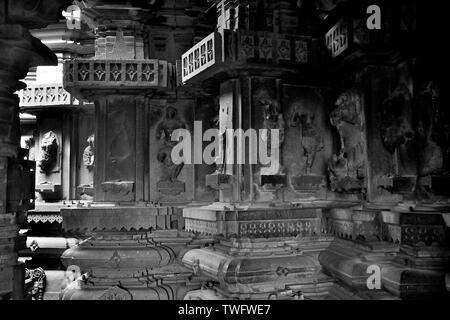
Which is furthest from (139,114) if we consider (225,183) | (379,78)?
(379,78)

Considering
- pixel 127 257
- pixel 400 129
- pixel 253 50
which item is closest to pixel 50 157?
pixel 127 257

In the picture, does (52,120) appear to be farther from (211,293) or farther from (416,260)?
(416,260)

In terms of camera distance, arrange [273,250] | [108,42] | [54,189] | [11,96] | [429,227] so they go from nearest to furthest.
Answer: [429,227], [273,250], [11,96], [108,42], [54,189]

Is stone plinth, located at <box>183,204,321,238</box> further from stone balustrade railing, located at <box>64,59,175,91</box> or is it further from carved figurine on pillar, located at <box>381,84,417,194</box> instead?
stone balustrade railing, located at <box>64,59,175,91</box>

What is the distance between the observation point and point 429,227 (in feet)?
10.6

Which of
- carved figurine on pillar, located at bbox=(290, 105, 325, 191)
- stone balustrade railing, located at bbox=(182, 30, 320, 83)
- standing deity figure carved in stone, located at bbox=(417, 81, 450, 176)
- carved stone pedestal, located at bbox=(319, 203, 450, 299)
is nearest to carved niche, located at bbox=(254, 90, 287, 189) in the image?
carved figurine on pillar, located at bbox=(290, 105, 325, 191)

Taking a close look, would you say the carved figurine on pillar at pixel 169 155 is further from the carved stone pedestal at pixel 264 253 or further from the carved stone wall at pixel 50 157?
the carved stone wall at pixel 50 157

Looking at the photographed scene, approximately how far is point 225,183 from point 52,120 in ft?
18.1

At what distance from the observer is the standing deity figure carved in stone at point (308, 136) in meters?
4.38

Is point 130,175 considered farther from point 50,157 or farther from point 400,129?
point 400,129

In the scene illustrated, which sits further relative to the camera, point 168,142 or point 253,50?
point 168,142

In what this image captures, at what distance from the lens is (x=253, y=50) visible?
4016mm

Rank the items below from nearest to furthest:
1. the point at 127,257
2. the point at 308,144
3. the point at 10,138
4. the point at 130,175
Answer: the point at 308,144 → the point at 10,138 → the point at 127,257 → the point at 130,175

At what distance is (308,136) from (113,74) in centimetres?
263
